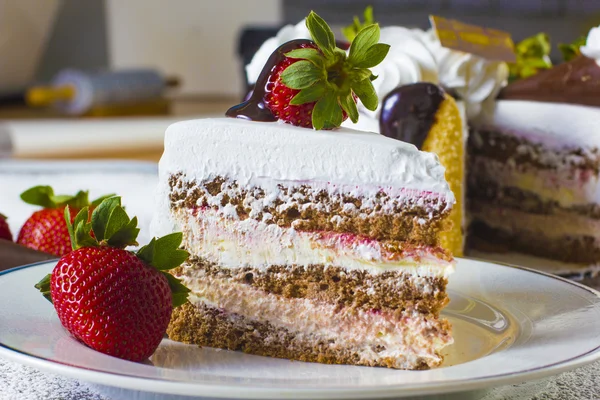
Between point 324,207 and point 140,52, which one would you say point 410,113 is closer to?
point 324,207

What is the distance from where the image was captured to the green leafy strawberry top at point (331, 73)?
1.39 meters

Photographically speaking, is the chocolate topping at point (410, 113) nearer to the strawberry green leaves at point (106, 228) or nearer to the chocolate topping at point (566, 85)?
the chocolate topping at point (566, 85)

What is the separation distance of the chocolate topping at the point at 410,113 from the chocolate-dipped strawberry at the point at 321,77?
2.13ft

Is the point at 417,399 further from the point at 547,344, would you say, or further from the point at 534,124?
the point at 534,124

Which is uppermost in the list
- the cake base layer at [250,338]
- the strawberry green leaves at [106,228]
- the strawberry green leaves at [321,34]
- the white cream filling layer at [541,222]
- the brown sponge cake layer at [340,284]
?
the strawberry green leaves at [321,34]

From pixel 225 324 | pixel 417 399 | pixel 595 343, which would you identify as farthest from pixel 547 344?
pixel 225 324

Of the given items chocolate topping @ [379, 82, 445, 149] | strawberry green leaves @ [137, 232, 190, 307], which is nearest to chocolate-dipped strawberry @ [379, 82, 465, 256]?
chocolate topping @ [379, 82, 445, 149]

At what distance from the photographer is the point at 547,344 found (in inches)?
51.1

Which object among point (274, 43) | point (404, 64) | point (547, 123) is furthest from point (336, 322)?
point (547, 123)

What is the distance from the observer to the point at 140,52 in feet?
21.3

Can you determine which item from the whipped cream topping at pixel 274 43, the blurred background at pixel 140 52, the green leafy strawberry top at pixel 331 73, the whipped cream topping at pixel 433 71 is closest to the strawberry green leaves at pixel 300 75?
the green leafy strawberry top at pixel 331 73

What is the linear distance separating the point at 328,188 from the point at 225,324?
33 centimetres

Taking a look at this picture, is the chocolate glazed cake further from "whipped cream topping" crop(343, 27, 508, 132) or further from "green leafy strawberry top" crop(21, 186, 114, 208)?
"green leafy strawberry top" crop(21, 186, 114, 208)

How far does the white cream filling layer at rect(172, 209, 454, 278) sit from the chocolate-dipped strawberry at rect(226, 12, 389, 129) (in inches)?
8.1
